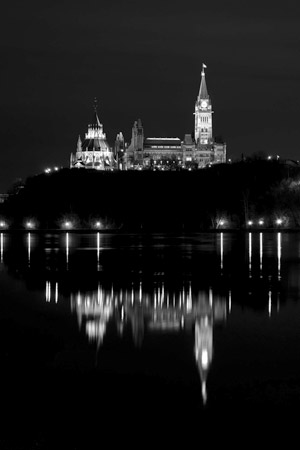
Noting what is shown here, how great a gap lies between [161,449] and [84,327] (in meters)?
6.93

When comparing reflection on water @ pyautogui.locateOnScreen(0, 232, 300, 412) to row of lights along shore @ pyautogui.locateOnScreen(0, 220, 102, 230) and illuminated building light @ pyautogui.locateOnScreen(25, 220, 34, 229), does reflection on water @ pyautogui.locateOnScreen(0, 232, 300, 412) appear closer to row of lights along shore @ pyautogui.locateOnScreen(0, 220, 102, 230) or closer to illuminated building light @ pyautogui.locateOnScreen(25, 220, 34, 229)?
row of lights along shore @ pyautogui.locateOnScreen(0, 220, 102, 230)

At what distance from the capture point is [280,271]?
27406 millimetres

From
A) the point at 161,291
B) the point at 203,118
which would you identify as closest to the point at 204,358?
the point at 161,291

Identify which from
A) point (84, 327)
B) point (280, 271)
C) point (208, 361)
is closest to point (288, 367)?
point (208, 361)

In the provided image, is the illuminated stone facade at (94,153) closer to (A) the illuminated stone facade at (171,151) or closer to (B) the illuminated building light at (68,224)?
(A) the illuminated stone facade at (171,151)

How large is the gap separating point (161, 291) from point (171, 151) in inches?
6533

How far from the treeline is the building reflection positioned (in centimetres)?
6767

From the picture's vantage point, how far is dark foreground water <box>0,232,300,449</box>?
8570mm

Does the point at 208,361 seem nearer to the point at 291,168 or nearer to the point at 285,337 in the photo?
the point at 285,337

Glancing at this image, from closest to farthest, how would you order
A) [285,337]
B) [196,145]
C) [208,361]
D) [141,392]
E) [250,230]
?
[141,392], [208,361], [285,337], [250,230], [196,145]

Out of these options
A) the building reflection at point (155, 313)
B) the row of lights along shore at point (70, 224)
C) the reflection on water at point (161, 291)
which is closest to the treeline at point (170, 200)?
the row of lights along shore at point (70, 224)

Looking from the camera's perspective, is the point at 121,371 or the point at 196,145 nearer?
the point at 121,371

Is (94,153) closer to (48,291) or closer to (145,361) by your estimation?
(48,291)

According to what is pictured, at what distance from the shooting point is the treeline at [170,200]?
89.8 m
